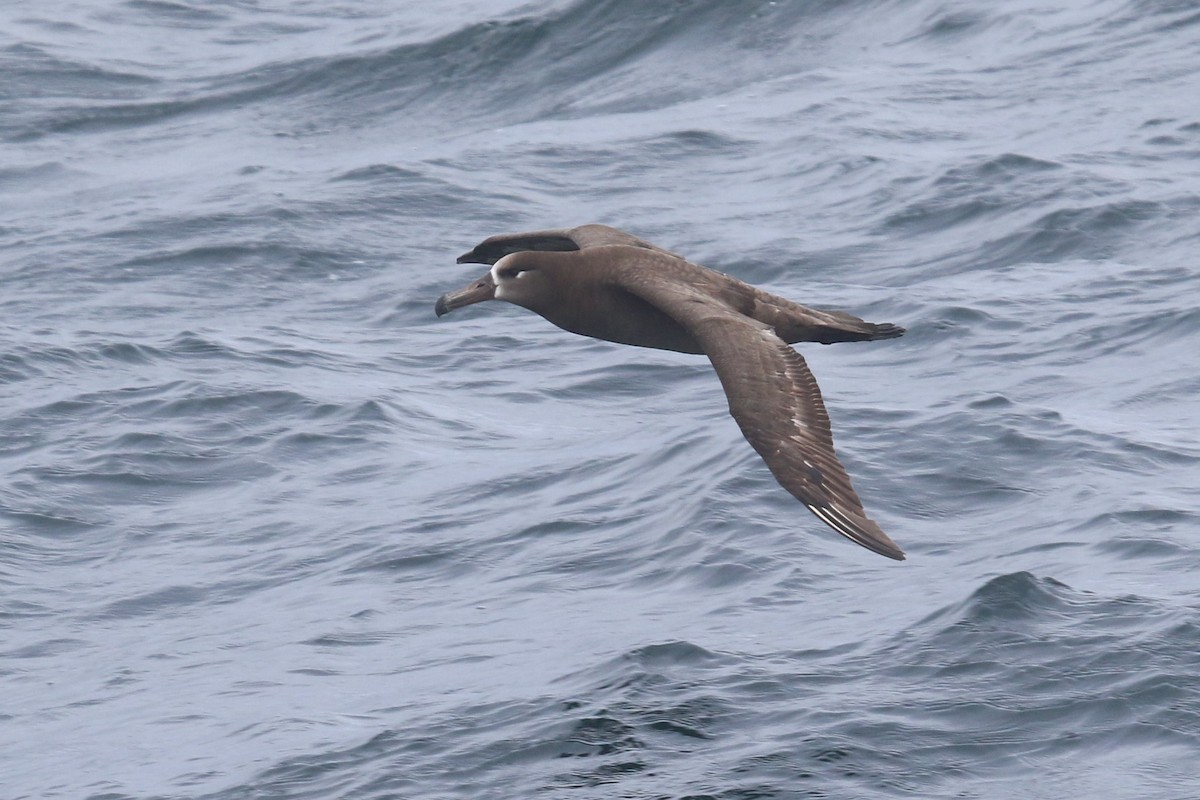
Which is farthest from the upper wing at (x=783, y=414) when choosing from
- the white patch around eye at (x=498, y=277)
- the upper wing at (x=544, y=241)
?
the upper wing at (x=544, y=241)

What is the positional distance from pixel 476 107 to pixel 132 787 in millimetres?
15450

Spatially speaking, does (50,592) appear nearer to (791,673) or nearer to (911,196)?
(791,673)

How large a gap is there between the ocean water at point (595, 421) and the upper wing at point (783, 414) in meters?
1.79

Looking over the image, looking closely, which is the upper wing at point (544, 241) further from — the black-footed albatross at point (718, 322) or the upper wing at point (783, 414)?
the upper wing at point (783, 414)

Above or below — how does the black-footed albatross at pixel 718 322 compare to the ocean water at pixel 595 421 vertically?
above

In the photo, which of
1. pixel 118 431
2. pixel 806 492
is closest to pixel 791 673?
pixel 806 492

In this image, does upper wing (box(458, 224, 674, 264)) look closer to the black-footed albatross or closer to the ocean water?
the black-footed albatross

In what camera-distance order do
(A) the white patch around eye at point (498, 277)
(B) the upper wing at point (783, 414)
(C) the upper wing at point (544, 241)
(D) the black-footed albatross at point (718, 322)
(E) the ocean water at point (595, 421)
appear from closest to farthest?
(B) the upper wing at point (783, 414) → (D) the black-footed albatross at point (718, 322) → (E) the ocean water at point (595, 421) → (A) the white patch around eye at point (498, 277) → (C) the upper wing at point (544, 241)

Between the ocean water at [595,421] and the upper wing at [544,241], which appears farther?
the upper wing at [544,241]

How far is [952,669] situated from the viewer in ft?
37.1

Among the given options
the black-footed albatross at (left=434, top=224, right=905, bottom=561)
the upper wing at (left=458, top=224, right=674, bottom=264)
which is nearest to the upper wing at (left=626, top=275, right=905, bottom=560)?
the black-footed albatross at (left=434, top=224, right=905, bottom=561)

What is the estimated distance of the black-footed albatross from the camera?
9414 millimetres

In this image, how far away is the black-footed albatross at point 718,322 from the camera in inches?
371

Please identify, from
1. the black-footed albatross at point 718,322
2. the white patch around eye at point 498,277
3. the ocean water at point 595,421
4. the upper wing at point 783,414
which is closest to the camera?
the upper wing at point 783,414
